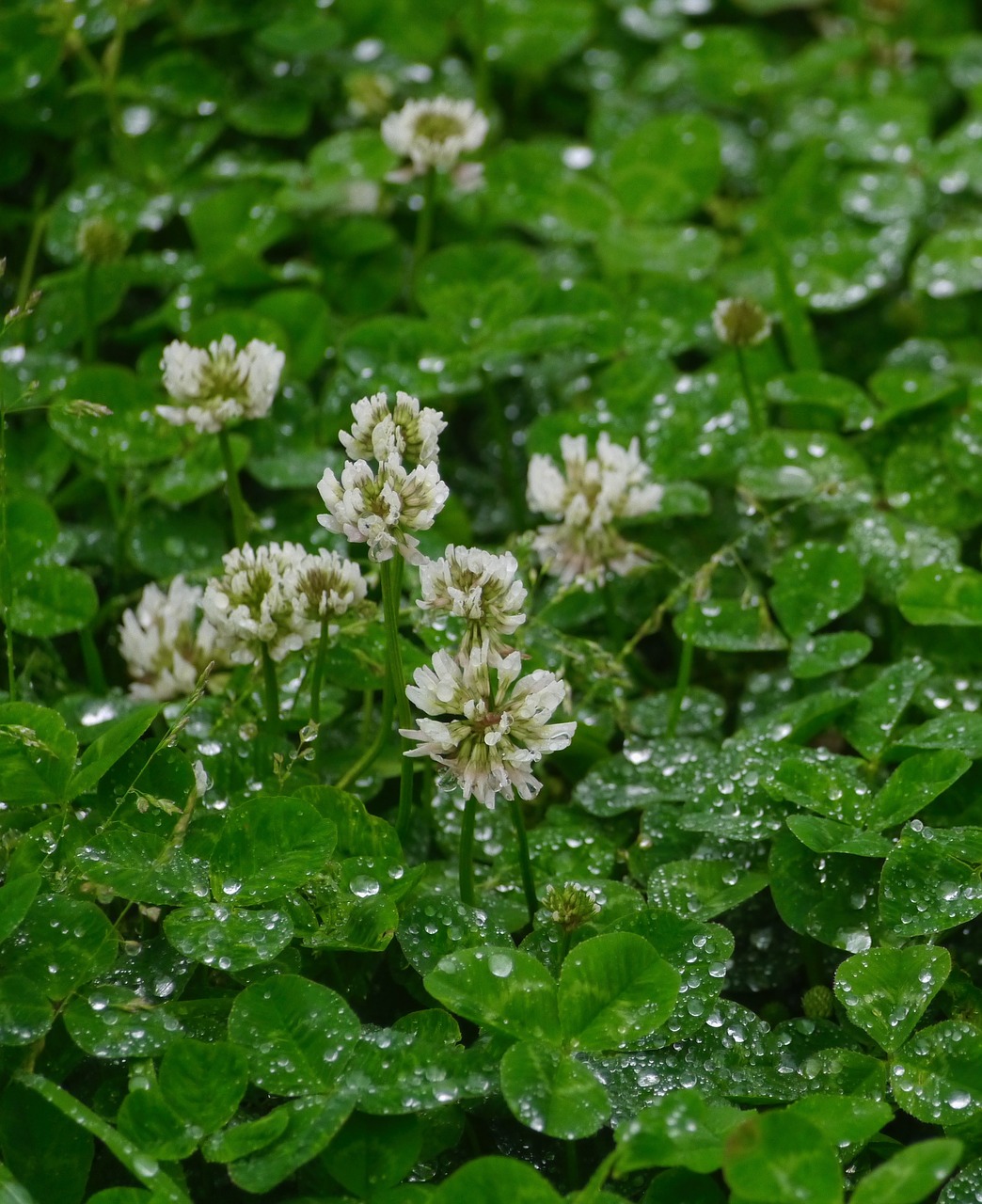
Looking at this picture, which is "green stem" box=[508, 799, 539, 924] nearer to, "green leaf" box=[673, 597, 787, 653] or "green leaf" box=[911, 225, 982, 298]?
"green leaf" box=[673, 597, 787, 653]

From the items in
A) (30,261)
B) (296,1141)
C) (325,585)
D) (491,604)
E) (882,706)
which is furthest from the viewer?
(30,261)

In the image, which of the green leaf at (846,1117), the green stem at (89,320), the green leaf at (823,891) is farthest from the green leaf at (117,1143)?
Result: the green stem at (89,320)

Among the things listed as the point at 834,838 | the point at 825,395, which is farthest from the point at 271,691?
the point at 825,395

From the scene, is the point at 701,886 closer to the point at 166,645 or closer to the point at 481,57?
the point at 166,645

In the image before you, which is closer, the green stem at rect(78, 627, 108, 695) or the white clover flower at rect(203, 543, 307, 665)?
the white clover flower at rect(203, 543, 307, 665)

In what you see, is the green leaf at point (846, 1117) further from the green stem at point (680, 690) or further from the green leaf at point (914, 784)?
the green stem at point (680, 690)

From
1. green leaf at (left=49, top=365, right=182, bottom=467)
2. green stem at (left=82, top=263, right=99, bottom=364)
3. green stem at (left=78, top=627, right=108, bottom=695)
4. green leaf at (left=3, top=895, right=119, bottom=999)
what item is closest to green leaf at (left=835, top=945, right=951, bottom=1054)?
green leaf at (left=3, top=895, right=119, bottom=999)

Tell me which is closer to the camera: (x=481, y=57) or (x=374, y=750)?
(x=374, y=750)
